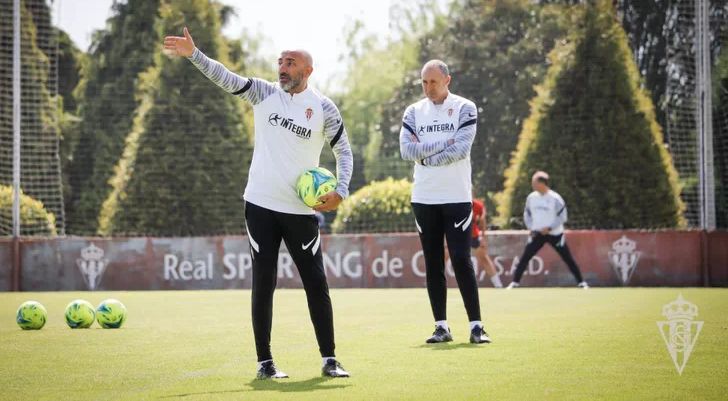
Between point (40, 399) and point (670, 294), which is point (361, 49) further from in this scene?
point (40, 399)

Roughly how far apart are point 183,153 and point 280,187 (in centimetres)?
2183

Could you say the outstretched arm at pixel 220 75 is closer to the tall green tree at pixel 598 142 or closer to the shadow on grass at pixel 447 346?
the shadow on grass at pixel 447 346

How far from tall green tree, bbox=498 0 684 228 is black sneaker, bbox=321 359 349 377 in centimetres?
1780

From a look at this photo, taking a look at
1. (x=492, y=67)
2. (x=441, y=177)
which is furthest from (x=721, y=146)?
(x=441, y=177)

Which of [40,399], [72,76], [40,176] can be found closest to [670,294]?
[40,399]

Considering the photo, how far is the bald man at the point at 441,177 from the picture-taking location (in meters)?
9.82

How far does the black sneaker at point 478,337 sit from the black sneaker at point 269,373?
2454 mm

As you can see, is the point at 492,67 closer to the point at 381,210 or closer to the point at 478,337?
the point at 381,210

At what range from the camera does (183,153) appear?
95.1 ft

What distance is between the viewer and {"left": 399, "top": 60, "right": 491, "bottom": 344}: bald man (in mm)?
9820

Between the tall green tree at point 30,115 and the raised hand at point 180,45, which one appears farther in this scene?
the tall green tree at point 30,115

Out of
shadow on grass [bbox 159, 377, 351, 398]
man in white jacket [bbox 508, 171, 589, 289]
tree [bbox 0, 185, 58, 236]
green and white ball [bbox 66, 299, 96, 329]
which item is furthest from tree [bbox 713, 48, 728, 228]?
shadow on grass [bbox 159, 377, 351, 398]

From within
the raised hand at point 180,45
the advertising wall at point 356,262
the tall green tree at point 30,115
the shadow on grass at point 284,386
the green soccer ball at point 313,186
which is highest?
the tall green tree at point 30,115

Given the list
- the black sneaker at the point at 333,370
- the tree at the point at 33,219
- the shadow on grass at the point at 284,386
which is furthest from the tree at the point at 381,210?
the shadow on grass at the point at 284,386
